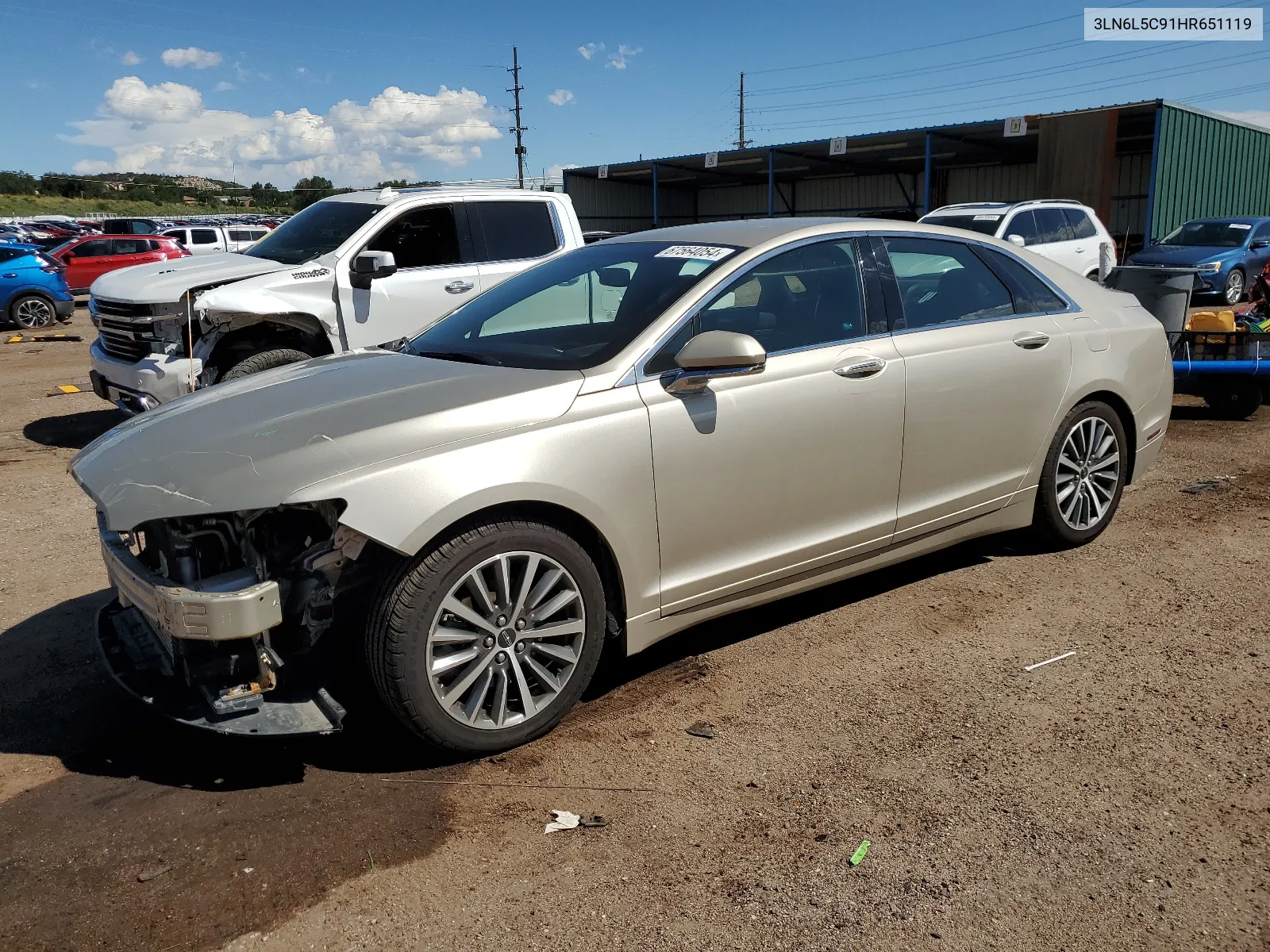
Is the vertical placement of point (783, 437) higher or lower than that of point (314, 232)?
lower

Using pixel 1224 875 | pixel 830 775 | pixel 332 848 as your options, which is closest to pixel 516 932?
pixel 332 848

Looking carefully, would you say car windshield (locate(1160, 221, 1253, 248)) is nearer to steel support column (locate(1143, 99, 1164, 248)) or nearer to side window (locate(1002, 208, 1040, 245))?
steel support column (locate(1143, 99, 1164, 248))

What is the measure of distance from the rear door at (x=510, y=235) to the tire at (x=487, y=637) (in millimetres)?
5468

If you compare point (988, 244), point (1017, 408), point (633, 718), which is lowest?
point (633, 718)

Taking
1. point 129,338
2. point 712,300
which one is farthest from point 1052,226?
point 712,300

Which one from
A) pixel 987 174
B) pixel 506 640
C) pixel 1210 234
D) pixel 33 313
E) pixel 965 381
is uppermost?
pixel 987 174

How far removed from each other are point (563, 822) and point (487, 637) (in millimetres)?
626

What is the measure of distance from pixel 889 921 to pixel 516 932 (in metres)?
0.95

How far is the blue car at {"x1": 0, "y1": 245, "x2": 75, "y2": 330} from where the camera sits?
17.5 meters

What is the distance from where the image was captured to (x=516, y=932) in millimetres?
2510

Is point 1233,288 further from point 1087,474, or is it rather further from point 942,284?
point 942,284

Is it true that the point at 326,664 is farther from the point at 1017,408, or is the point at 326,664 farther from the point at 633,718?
the point at 1017,408

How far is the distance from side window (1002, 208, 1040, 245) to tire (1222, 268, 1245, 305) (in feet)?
21.5

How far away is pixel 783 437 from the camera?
3.79m
